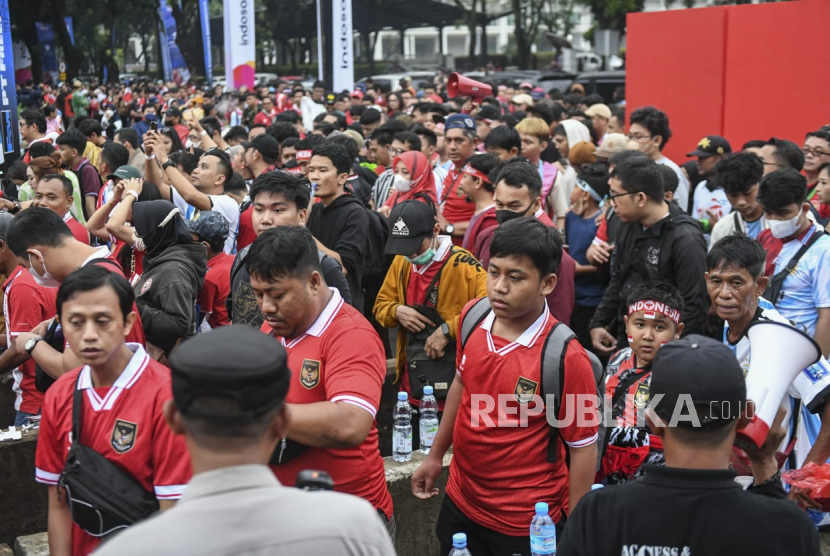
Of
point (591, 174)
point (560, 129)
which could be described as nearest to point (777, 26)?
point (560, 129)

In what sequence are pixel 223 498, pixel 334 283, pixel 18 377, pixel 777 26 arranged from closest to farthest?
pixel 223 498
pixel 334 283
pixel 18 377
pixel 777 26

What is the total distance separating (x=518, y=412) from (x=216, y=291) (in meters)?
2.70

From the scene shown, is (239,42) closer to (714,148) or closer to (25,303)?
(714,148)

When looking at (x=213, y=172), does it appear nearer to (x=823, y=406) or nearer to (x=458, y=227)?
(x=458, y=227)

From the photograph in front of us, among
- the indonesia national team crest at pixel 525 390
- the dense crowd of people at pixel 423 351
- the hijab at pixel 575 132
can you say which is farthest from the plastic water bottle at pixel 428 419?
the hijab at pixel 575 132

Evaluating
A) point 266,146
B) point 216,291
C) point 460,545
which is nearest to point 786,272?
point 460,545

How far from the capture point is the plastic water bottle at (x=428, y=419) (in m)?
5.27

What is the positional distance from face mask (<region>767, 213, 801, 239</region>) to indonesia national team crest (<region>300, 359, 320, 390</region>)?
3.40 metres

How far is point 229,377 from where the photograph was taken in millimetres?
1921

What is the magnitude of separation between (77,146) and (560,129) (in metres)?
5.77

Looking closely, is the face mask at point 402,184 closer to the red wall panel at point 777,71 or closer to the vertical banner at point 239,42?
the red wall panel at point 777,71

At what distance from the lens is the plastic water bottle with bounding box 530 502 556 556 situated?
3.54 metres

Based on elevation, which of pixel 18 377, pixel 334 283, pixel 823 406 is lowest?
pixel 18 377

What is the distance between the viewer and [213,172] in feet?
24.0
